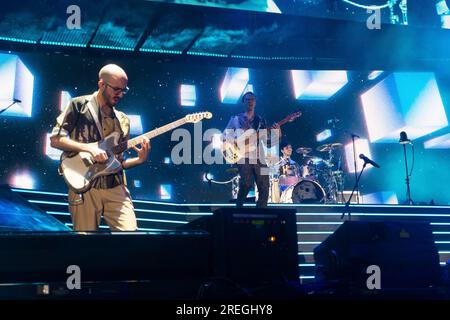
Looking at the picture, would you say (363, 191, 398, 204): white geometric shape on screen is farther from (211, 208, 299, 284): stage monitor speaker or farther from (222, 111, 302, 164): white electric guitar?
(211, 208, 299, 284): stage monitor speaker

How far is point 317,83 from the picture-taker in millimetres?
12344

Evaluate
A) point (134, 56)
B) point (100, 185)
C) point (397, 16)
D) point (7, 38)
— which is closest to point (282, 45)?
point (397, 16)

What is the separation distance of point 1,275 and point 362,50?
28.4ft

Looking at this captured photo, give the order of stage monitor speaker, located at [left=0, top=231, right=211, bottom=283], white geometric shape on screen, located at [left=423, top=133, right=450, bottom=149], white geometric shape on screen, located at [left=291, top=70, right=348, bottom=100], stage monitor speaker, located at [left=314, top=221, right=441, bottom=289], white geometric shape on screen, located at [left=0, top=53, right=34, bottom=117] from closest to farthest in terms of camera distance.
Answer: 1. stage monitor speaker, located at [left=0, top=231, right=211, bottom=283]
2. stage monitor speaker, located at [left=314, top=221, right=441, bottom=289]
3. white geometric shape on screen, located at [left=0, top=53, right=34, bottom=117]
4. white geometric shape on screen, located at [left=291, top=70, right=348, bottom=100]
5. white geometric shape on screen, located at [left=423, top=133, right=450, bottom=149]

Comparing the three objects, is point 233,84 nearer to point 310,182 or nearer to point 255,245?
point 310,182

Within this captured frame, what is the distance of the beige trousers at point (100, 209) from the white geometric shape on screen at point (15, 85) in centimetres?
668

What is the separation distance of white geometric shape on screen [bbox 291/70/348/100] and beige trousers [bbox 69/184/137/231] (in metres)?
9.33

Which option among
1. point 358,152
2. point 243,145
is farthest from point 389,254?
point 358,152

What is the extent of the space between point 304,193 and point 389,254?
5.17 m

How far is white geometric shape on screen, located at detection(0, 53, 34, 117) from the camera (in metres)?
9.46

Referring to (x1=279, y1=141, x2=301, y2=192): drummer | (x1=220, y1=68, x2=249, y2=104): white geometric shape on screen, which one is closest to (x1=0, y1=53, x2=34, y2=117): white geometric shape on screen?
(x1=220, y1=68, x2=249, y2=104): white geometric shape on screen

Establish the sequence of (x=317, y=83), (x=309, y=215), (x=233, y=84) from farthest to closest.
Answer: (x=317, y=83)
(x=233, y=84)
(x=309, y=215)

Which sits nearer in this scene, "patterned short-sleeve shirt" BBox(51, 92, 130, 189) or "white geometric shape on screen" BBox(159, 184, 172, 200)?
"patterned short-sleeve shirt" BBox(51, 92, 130, 189)

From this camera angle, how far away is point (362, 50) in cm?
957
